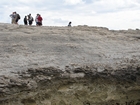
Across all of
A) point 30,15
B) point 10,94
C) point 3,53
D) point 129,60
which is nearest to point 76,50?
point 129,60

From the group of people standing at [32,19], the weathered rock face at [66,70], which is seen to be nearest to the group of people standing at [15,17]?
the group of people standing at [32,19]

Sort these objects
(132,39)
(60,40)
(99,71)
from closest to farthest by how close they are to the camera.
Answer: (99,71), (60,40), (132,39)

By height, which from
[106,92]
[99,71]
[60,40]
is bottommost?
[106,92]

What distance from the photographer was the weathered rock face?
7.26 meters

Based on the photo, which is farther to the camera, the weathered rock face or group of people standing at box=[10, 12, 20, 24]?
group of people standing at box=[10, 12, 20, 24]

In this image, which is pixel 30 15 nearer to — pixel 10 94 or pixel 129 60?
pixel 129 60

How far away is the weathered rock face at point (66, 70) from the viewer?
7.26m

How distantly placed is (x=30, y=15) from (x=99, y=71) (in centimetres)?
811

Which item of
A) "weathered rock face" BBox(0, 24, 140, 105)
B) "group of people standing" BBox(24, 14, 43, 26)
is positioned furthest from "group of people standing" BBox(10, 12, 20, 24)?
"weathered rock face" BBox(0, 24, 140, 105)

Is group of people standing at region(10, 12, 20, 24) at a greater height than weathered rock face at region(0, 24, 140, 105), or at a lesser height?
greater

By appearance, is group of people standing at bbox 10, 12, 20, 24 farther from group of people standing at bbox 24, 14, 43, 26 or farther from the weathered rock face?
the weathered rock face

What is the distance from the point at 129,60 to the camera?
344 inches

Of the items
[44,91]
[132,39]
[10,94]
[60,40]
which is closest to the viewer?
[10,94]

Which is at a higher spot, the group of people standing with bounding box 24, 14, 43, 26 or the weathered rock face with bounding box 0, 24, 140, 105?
the group of people standing with bounding box 24, 14, 43, 26
